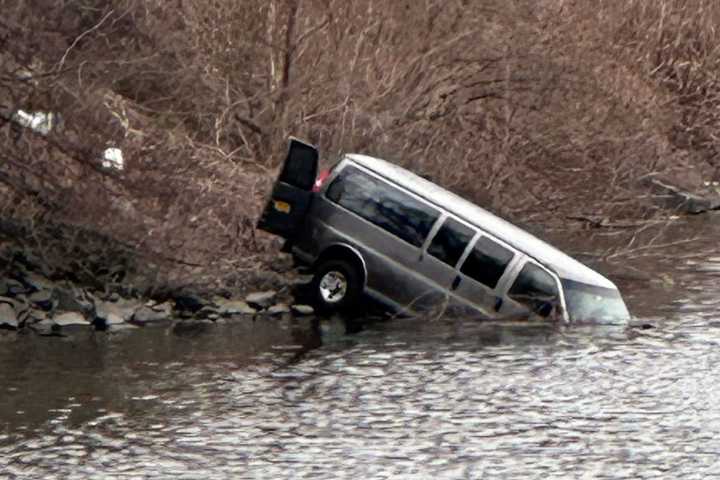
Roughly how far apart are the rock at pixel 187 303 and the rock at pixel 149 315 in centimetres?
16

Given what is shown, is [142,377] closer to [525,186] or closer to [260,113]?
[260,113]

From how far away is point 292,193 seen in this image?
22.1 m

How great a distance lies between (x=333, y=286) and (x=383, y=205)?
1211mm

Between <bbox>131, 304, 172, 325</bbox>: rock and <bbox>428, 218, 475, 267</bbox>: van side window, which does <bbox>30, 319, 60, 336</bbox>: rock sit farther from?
A: <bbox>428, 218, 475, 267</bbox>: van side window

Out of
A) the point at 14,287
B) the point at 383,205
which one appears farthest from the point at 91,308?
the point at 383,205

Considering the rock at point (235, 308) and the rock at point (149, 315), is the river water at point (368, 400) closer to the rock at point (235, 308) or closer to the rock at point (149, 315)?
the rock at point (149, 315)

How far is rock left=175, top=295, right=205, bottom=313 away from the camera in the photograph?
21828 millimetres

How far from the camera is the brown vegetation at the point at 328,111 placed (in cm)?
2145

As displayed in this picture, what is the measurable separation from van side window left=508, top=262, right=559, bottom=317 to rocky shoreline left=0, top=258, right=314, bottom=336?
272 cm

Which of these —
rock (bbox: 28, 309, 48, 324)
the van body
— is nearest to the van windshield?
the van body

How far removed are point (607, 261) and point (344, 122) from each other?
461 cm

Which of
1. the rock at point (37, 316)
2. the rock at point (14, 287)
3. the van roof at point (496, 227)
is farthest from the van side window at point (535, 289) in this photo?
the rock at point (14, 287)

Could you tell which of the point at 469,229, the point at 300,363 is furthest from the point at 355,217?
the point at 300,363

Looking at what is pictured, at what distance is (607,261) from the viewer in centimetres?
2697
